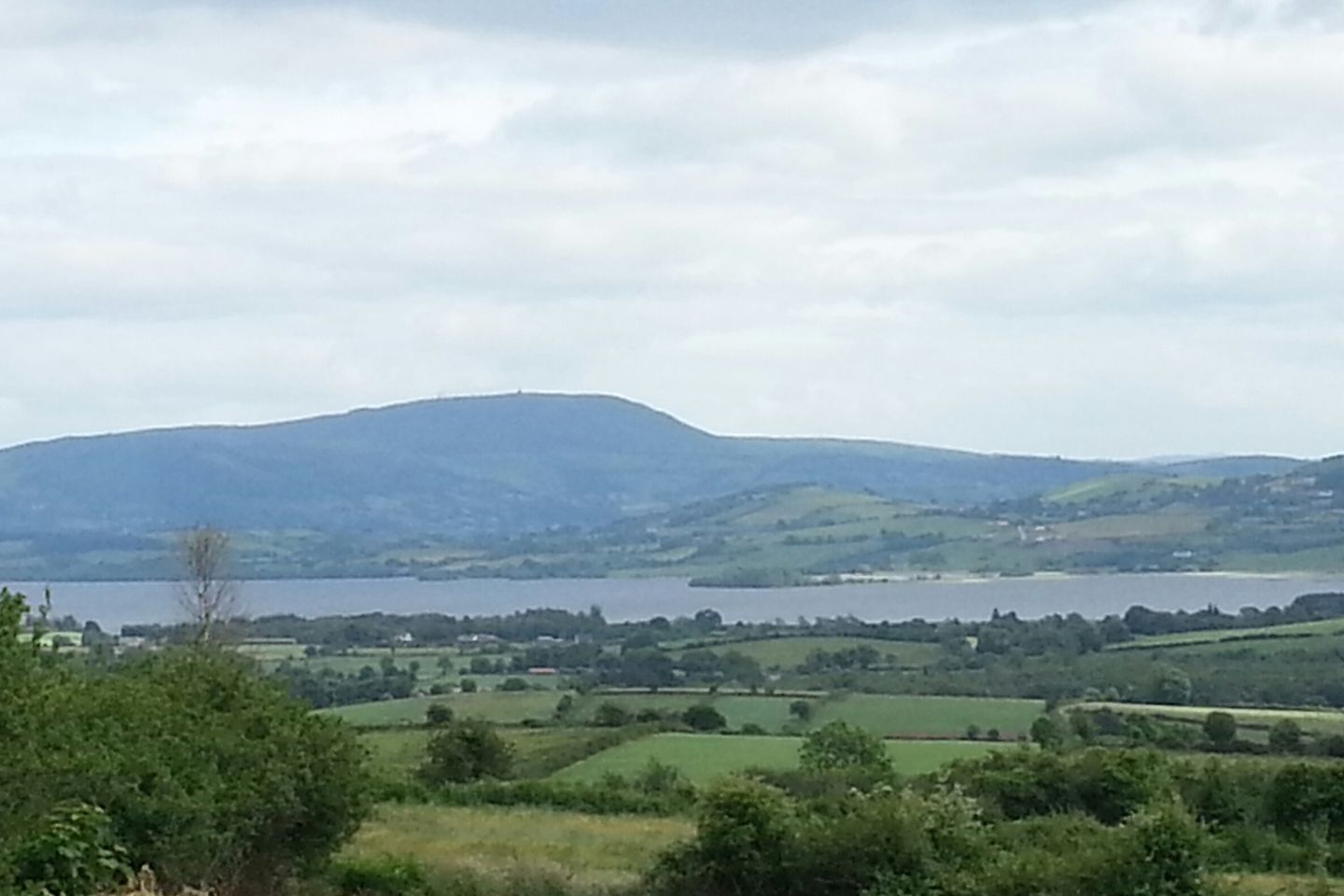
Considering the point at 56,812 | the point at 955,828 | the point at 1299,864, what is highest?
the point at 56,812

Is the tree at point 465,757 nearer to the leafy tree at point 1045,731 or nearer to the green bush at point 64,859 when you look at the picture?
the leafy tree at point 1045,731

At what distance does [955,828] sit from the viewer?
1916 cm

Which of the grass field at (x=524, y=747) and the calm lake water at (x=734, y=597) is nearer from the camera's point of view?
the grass field at (x=524, y=747)

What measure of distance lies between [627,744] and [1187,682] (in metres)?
25.0

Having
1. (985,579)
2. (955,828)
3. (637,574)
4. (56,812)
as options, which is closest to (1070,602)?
(985,579)

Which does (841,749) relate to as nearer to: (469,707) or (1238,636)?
(469,707)

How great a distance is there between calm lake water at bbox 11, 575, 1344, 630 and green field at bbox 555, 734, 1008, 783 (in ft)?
174

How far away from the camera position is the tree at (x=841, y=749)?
40.3 metres

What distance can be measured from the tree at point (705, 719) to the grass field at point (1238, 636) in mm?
30647

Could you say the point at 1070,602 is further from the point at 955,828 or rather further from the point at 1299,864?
the point at 955,828

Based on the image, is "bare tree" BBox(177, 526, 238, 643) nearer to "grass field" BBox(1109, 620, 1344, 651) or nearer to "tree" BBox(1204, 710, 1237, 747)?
"tree" BBox(1204, 710, 1237, 747)

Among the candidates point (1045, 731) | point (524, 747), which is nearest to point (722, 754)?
point (524, 747)

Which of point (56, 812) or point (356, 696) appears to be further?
point (356, 696)

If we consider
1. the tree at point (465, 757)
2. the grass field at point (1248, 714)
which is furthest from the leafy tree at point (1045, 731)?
the tree at point (465, 757)
